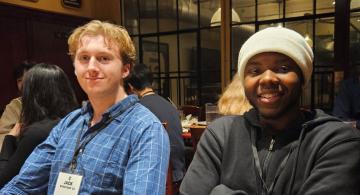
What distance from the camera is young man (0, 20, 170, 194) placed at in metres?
1.24

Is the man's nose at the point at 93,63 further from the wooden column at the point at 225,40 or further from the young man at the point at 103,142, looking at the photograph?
the wooden column at the point at 225,40

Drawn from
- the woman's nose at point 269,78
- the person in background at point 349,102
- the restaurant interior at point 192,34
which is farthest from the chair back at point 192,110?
the woman's nose at point 269,78

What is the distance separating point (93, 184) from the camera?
1.25 metres

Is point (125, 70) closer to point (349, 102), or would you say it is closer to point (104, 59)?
point (104, 59)

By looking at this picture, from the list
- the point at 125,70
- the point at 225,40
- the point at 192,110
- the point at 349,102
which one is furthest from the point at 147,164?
the point at 225,40

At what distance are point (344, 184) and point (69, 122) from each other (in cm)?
108

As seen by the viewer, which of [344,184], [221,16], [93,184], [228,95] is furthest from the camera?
[221,16]

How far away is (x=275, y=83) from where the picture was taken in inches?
39.6

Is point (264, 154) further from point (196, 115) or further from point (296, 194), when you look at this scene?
point (196, 115)

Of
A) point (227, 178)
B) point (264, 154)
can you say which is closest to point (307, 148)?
point (264, 154)

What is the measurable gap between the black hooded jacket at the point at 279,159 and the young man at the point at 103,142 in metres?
0.18

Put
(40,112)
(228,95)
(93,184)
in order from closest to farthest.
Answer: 1. (93,184)
2. (40,112)
3. (228,95)

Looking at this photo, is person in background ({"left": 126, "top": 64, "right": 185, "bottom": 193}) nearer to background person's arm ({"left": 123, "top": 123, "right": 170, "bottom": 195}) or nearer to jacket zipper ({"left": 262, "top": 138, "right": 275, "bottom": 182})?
background person's arm ({"left": 123, "top": 123, "right": 170, "bottom": 195})

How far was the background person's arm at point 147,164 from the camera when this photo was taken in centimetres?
119
